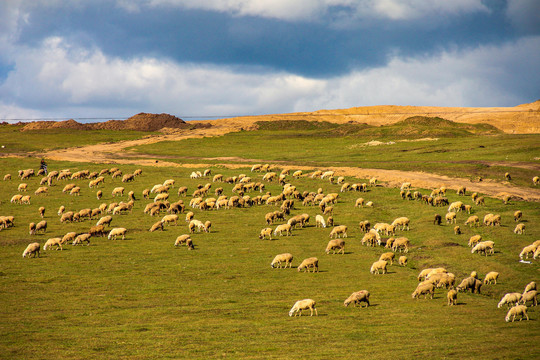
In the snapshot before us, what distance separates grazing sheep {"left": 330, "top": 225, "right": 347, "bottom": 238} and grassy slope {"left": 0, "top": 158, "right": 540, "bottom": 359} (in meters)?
0.59

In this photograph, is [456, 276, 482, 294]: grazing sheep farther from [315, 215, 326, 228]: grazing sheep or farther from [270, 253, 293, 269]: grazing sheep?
[315, 215, 326, 228]: grazing sheep

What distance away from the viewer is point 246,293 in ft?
89.3

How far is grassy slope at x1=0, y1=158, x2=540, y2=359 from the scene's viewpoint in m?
19.5

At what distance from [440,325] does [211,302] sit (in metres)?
10.4

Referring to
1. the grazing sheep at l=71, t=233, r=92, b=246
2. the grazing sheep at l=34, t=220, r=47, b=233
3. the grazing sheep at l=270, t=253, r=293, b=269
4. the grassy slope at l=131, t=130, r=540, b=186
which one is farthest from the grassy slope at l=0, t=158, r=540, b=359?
the grassy slope at l=131, t=130, r=540, b=186

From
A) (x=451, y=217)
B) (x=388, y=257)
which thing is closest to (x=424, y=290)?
(x=388, y=257)

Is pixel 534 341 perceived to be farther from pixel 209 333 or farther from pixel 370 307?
pixel 209 333

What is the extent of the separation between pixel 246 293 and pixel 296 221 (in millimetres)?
18005

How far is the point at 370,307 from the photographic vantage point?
24875 mm

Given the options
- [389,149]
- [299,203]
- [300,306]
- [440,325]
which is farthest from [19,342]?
[389,149]

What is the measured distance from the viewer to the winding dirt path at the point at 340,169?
198ft

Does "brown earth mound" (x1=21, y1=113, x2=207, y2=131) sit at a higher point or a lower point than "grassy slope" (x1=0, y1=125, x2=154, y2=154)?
higher

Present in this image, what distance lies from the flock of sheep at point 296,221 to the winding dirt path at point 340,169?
133 inches

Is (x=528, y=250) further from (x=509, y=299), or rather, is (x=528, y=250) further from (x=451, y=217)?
(x=451, y=217)
